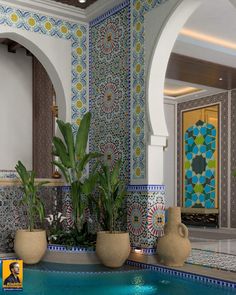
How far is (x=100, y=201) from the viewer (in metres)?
6.00

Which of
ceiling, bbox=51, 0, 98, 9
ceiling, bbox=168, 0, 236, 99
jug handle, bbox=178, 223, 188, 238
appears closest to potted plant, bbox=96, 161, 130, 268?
jug handle, bbox=178, 223, 188, 238

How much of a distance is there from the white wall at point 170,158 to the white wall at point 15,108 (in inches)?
184

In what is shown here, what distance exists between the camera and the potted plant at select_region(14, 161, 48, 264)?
5.72m

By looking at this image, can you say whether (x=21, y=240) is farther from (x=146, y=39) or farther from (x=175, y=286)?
(x=146, y=39)

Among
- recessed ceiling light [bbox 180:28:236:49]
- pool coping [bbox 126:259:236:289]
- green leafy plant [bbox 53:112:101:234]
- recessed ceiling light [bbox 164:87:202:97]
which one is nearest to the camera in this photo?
pool coping [bbox 126:259:236:289]

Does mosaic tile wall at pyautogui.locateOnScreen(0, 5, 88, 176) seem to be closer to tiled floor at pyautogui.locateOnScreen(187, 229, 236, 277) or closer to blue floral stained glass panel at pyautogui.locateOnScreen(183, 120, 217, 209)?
tiled floor at pyautogui.locateOnScreen(187, 229, 236, 277)

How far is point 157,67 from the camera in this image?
588cm

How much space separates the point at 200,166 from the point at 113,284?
813 centimetres

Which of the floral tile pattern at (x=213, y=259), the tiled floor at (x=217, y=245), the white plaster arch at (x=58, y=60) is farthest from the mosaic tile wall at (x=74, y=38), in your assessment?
the tiled floor at (x=217, y=245)

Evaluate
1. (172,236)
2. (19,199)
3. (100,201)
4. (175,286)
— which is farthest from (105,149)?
(175,286)

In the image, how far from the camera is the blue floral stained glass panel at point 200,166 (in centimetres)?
1209

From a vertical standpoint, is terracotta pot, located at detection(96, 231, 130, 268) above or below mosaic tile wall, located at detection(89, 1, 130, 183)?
below

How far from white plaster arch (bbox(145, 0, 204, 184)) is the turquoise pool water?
1.25 meters

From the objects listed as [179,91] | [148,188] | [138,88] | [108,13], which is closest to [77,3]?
[108,13]
